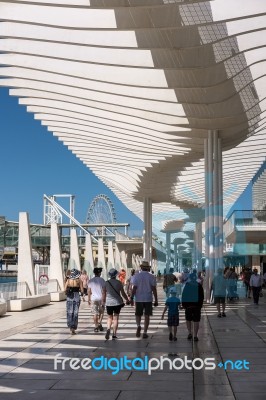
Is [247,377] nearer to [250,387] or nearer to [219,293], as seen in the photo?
[250,387]

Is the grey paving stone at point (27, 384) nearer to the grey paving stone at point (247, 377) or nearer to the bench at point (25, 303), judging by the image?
the grey paving stone at point (247, 377)

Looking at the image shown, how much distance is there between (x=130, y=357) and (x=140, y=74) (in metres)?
9.95

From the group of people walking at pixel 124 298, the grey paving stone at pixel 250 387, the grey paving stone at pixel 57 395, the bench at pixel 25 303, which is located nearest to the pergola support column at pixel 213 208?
the bench at pixel 25 303

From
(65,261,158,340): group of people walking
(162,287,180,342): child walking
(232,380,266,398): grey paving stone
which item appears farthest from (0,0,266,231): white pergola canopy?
(232,380,266,398): grey paving stone

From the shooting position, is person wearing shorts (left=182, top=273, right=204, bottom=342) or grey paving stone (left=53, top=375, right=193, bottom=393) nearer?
grey paving stone (left=53, top=375, right=193, bottom=393)

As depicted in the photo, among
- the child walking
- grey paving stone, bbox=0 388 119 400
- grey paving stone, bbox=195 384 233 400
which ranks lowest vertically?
grey paving stone, bbox=195 384 233 400

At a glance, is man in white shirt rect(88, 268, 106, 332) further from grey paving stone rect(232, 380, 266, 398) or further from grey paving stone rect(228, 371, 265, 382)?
grey paving stone rect(232, 380, 266, 398)

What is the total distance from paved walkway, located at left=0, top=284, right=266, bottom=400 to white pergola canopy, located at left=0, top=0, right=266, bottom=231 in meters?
6.08

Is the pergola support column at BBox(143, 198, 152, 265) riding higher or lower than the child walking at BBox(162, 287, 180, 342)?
higher

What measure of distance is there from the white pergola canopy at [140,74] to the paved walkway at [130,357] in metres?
6.08

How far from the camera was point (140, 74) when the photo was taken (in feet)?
57.1

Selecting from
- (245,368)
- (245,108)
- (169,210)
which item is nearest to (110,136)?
(245,108)

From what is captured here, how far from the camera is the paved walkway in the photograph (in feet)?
22.3

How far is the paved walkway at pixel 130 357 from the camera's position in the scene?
6.79 metres
